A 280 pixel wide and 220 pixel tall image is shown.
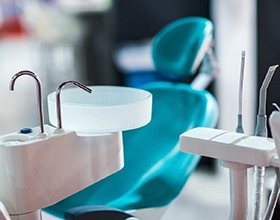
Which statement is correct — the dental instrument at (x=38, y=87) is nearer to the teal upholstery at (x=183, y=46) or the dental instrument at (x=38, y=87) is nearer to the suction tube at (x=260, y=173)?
the suction tube at (x=260, y=173)

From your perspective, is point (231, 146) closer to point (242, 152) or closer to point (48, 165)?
point (242, 152)

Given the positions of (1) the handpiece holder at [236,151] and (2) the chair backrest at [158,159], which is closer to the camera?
(1) the handpiece holder at [236,151]

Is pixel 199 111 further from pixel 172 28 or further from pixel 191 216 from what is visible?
pixel 191 216

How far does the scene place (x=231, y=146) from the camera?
948mm

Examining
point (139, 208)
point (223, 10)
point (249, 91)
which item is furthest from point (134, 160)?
point (223, 10)

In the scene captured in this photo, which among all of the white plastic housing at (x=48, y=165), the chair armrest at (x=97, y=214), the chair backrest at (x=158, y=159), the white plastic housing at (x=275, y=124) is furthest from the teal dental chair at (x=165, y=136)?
the white plastic housing at (x=275, y=124)

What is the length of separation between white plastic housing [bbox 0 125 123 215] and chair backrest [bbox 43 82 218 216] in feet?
1.28

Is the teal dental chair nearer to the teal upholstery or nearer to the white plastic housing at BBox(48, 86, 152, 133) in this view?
the teal upholstery

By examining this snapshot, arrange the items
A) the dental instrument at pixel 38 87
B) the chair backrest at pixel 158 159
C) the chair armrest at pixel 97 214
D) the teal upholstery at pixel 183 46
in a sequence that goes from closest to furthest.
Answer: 1. the dental instrument at pixel 38 87
2. the chair armrest at pixel 97 214
3. the chair backrest at pixel 158 159
4. the teal upholstery at pixel 183 46

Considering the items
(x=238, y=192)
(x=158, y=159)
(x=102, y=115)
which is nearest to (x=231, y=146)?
(x=238, y=192)

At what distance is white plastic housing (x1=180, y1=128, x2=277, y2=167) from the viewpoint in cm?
92

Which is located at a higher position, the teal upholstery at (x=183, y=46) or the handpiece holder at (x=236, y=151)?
the teal upholstery at (x=183, y=46)

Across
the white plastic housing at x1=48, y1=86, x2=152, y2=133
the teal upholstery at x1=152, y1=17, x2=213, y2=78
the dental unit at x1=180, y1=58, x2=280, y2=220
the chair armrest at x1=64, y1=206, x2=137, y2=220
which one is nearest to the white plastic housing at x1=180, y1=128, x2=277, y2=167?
the dental unit at x1=180, y1=58, x2=280, y2=220

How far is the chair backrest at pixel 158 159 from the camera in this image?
144cm
